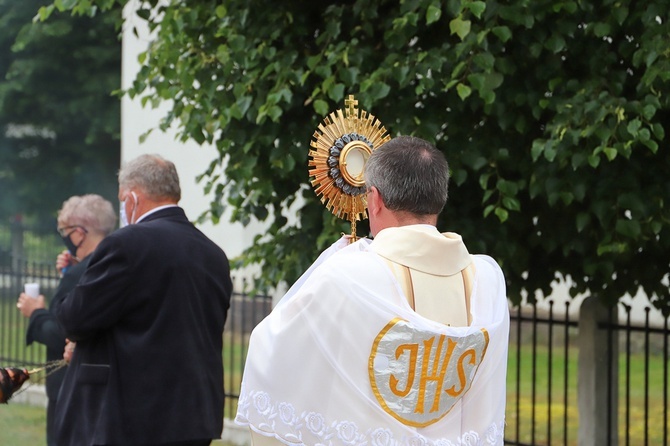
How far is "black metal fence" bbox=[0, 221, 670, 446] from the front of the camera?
280 inches

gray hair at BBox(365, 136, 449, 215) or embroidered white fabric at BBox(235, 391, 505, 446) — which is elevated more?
gray hair at BBox(365, 136, 449, 215)

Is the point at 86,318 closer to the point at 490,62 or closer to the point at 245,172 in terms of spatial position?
the point at 245,172

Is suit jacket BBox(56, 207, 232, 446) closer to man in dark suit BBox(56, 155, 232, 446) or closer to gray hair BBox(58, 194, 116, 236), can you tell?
man in dark suit BBox(56, 155, 232, 446)

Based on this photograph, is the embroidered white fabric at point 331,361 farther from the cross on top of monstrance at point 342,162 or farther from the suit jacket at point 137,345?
the suit jacket at point 137,345

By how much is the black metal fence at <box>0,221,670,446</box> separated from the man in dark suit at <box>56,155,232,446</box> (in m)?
2.51

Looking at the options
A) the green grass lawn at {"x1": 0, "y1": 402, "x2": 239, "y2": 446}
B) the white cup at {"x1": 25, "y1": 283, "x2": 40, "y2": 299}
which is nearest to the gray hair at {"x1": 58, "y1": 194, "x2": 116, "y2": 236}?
the white cup at {"x1": 25, "y1": 283, "x2": 40, "y2": 299}

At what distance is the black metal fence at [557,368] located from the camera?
23.4 feet

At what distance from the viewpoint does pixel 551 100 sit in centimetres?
533

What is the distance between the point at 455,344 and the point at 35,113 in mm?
20557

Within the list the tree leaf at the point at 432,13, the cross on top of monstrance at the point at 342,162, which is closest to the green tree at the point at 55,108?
the tree leaf at the point at 432,13

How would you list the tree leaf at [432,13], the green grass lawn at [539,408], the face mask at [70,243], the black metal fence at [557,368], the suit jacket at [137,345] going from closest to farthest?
the suit jacket at [137,345]
the tree leaf at [432,13]
the face mask at [70,243]
the black metal fence at [557,368]
the green grass lawn at [539,408]

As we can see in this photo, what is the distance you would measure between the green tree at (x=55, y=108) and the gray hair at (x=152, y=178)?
15.4m

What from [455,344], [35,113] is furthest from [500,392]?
[35,113]

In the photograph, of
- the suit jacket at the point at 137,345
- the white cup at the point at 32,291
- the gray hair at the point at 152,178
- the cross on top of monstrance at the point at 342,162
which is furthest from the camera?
the white cup at the point at 32,291
